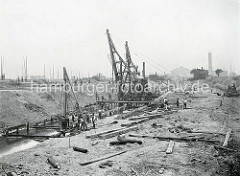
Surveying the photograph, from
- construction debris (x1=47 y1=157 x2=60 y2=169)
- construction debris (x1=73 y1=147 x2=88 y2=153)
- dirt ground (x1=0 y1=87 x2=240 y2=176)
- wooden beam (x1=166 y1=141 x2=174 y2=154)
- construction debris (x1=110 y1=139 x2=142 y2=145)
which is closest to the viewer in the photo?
dirt ground (x1=0 y1=87 x2=240 y2=176)


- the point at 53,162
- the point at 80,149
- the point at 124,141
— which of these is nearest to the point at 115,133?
the point at 124,141

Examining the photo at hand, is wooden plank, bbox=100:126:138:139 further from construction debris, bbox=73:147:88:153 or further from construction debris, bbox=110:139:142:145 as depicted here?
construction debris, bbox=73:147:88:153

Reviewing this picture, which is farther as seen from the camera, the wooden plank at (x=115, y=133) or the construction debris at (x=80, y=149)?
the wooden plank at (x=115, y=133)

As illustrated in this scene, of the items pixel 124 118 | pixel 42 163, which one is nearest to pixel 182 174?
pixel 42 163

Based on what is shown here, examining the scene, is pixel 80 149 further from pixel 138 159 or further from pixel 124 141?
pixel 138 159

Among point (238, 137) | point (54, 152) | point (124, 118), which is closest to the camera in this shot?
point (54, 152)

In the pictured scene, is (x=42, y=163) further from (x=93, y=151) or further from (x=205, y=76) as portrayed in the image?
(x=205, y=76)

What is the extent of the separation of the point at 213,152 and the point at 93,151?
16.7ft

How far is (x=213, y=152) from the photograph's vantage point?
30.3 ft

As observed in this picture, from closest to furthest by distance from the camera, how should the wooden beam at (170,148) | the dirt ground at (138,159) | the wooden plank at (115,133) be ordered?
the dirt ground at (138,159), the wooden beam at (170,148), the wooden plank at (115,133)

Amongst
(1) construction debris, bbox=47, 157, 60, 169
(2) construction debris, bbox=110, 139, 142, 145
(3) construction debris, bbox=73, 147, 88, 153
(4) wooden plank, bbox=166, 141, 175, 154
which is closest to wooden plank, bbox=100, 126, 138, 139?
(2) construction debris, bbox=110, 139, 142, 145

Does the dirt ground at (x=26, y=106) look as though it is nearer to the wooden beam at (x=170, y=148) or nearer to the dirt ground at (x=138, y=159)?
the dirt ground at (x=138, y=159)

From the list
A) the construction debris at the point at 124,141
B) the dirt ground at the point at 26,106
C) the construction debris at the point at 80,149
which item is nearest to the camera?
the construction debris at the point at 80,149

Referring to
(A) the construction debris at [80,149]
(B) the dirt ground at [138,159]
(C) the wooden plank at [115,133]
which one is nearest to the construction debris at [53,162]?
(B) the dirt ground at [138,159]
